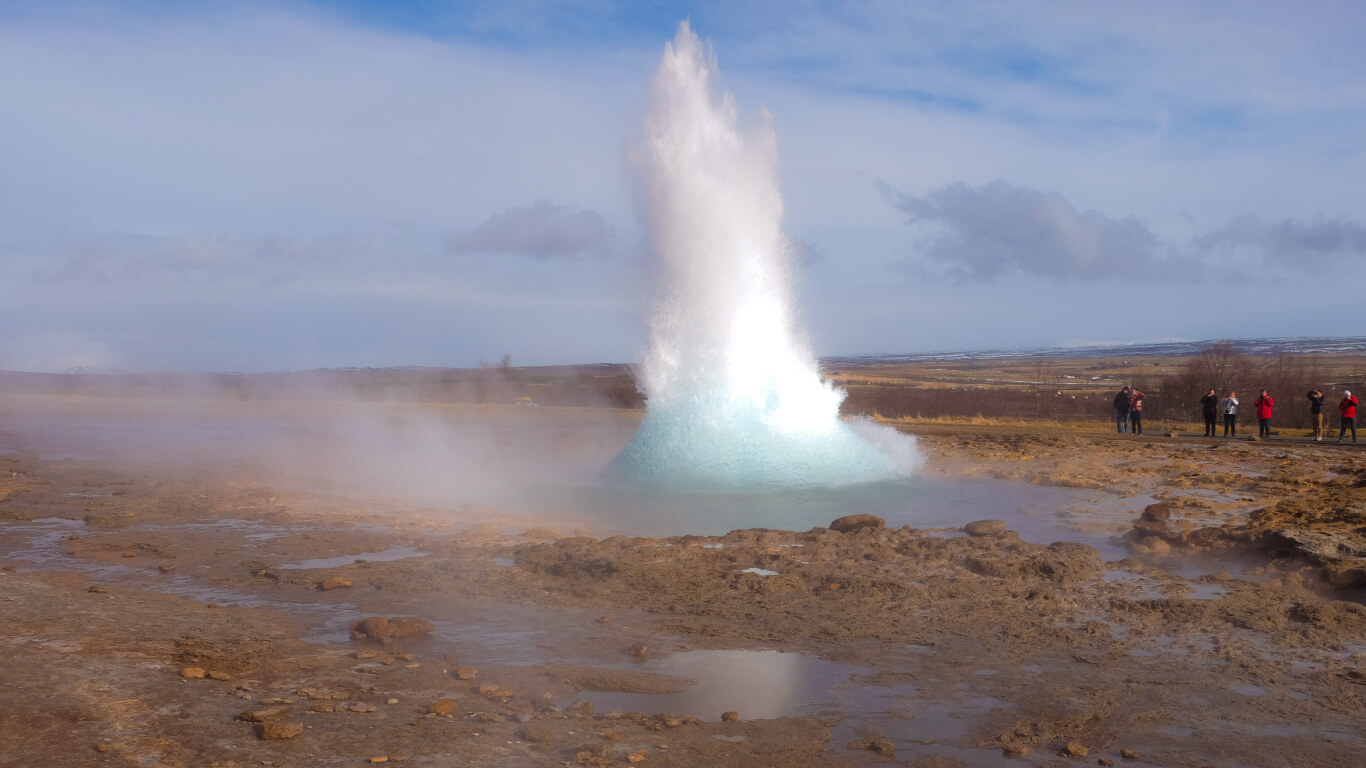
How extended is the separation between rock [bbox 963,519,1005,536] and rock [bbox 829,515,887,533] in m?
0.85

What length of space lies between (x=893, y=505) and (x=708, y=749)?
26.6 ft

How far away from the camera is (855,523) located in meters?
9.52

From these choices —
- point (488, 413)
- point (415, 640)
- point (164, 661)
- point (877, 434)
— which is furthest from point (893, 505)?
point (488, 413)

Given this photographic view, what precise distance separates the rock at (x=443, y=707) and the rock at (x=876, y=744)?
74.8 inches

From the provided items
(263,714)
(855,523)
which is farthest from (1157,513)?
(263,714)

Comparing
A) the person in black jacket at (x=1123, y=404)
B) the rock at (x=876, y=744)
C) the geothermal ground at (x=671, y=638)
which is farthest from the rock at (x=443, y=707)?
the person in black jacket at (x=1123, y=404)

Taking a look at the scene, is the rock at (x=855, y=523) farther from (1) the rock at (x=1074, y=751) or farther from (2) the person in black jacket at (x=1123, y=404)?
(2) the person in black jacket at (x=1123, y=404)

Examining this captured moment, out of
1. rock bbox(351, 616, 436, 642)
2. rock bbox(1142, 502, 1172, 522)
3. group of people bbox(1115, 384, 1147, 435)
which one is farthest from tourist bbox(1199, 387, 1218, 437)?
rock bbox(351, 616, 436, 642)

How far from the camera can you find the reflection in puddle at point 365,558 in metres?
8.28

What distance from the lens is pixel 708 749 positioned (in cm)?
426

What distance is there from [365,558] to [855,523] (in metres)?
4.66

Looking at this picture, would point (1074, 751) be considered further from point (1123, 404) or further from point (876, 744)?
point (1123, 404)

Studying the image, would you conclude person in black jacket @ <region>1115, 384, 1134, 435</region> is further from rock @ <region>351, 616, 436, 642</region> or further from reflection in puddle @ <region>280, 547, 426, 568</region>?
rock @ <region>351, 616, 436, 642</region>

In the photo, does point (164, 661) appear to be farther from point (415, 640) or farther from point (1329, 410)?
point (1329, 410)
